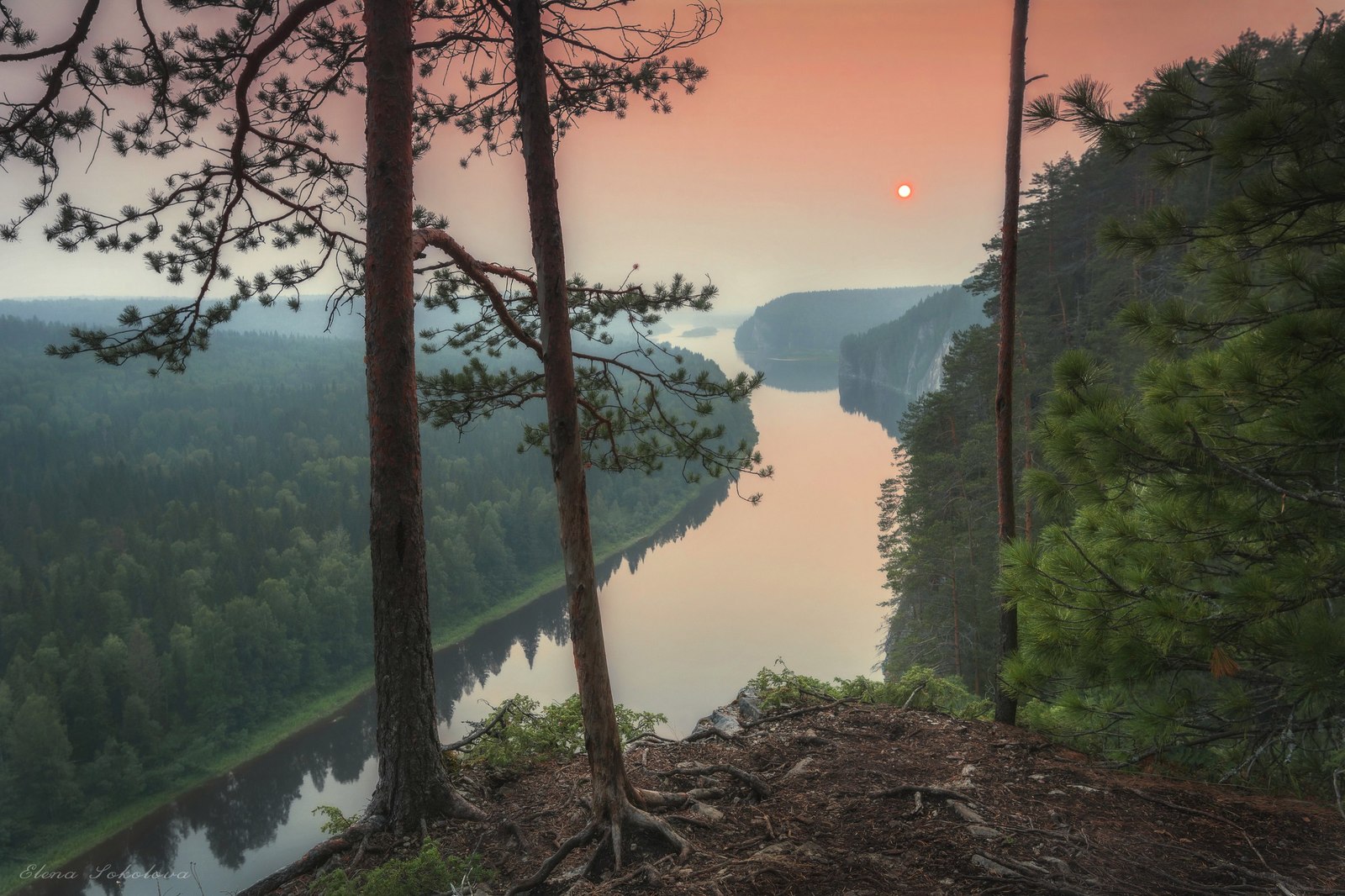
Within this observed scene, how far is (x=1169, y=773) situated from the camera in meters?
4.19

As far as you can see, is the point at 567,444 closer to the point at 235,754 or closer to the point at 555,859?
the point at 555,859

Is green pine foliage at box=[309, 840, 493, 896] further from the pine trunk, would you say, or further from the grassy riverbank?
the grassy riverbank

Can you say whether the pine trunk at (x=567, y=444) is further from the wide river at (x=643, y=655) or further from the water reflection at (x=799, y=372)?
the water reflection at (x=799, y=372)

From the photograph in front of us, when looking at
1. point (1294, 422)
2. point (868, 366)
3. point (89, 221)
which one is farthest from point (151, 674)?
point (868, 366)

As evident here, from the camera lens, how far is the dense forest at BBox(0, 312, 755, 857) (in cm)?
3312

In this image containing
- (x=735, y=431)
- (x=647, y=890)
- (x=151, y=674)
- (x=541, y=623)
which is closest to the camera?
(x=647, y=890)

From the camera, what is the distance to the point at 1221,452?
340cm

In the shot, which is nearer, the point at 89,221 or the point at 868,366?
the point at 89,221

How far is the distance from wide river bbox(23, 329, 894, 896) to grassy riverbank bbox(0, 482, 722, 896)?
0.64 metres

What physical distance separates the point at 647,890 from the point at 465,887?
913 mm

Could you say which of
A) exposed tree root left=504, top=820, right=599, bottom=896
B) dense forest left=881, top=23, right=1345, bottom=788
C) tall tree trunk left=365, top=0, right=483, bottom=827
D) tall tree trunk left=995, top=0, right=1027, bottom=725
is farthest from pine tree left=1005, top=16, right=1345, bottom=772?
tall tree trunk left=365, top=0, right=483, bottom=827

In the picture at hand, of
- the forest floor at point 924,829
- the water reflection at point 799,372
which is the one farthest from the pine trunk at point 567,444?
the water reflection at point 799,372

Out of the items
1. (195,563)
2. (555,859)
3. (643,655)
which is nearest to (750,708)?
(555,859)

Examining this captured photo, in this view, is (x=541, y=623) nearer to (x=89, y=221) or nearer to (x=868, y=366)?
(x=89, y=221)
